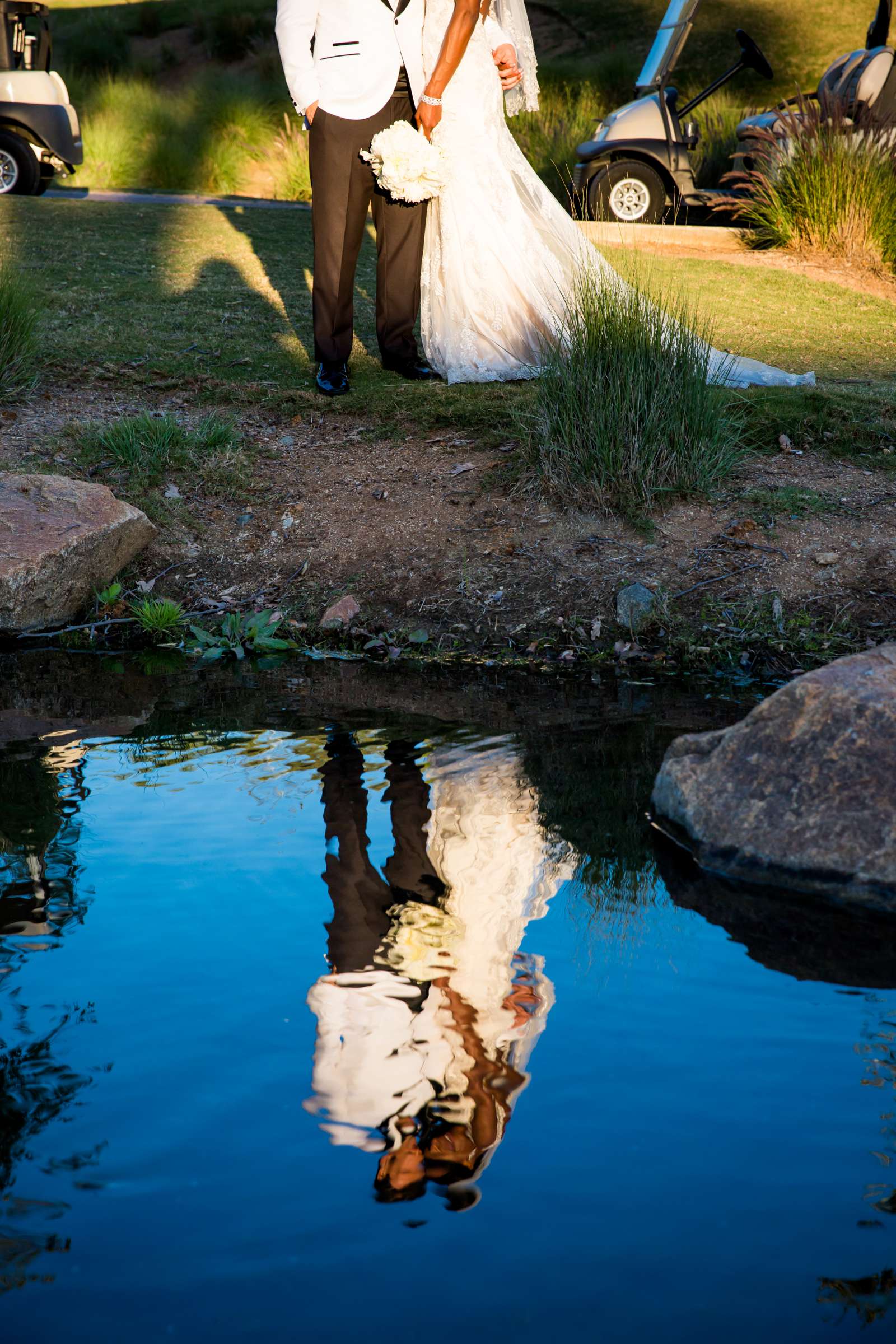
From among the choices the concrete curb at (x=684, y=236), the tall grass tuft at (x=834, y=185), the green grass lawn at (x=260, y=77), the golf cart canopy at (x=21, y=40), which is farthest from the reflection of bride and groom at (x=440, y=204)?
the golf cart canopy at (x=21, y=40)

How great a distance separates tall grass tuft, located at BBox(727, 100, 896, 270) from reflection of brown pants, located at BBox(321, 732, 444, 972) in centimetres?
732

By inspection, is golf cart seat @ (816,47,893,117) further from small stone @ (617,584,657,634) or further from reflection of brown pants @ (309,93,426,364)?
small stone @ (617,584,657,634)

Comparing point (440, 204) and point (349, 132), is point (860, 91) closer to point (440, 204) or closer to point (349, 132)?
point (440, 204)

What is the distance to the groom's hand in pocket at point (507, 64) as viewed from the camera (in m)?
5.80

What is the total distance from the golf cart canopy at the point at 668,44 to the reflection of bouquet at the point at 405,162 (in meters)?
5.52

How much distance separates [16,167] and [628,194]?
576 centimetres

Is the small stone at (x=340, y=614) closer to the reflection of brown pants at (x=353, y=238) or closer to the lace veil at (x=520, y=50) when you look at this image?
the reflection of brown pants at (x=353, y=238)

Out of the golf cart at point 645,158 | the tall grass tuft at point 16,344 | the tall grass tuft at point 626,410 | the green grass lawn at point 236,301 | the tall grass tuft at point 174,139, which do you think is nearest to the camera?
the tall grass tuft at point 626,410

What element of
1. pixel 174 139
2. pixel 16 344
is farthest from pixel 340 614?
pixel 174 139

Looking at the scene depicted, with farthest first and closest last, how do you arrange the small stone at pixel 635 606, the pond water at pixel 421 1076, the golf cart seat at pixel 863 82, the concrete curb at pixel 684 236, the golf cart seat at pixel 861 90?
the concrete curb at pixel 684 236 → the golf cart seat at pixel 863 82 → the golf cart seat at pixel 861 90 → the small stone at pixel 635 606 → the pond water at pixel 421 1076

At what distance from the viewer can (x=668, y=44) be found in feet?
34.2

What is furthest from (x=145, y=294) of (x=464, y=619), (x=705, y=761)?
(x=705, y=761)

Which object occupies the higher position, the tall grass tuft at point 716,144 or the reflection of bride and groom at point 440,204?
the tall grass tuft at point 716,144

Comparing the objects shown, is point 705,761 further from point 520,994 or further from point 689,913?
point 520,994
